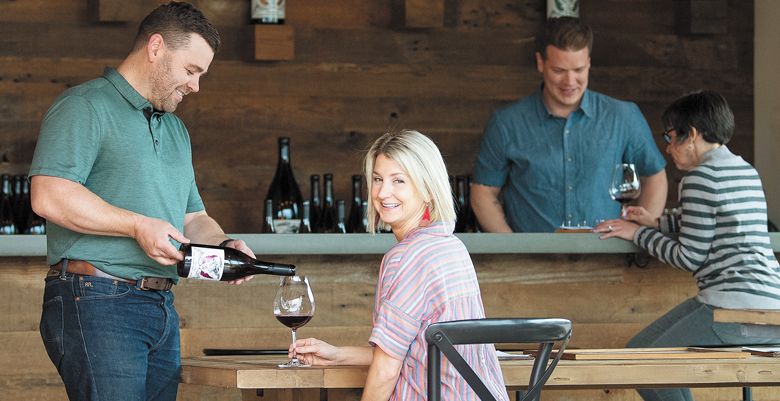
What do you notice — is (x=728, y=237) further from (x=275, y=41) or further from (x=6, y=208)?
(x=6, y=208)

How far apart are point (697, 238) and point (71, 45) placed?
225 centimetres

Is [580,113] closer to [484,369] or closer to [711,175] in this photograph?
[711,175]

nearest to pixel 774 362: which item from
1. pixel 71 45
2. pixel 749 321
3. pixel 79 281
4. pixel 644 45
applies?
pixel 749 321

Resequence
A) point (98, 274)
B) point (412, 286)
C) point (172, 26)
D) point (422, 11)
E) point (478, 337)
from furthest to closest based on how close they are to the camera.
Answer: point (422, 11)
point (172, 26)
point (98, 274)
point (412, 286)
point (478, 337)

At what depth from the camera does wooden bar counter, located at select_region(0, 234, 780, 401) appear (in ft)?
9.11

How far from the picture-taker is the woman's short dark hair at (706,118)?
282 cm

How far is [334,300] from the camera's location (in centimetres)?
295

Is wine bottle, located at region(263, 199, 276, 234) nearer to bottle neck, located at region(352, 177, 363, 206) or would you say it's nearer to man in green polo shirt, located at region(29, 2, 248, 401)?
bottle neck, located at region(352, 177, 363, 206)

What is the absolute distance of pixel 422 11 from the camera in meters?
3.98

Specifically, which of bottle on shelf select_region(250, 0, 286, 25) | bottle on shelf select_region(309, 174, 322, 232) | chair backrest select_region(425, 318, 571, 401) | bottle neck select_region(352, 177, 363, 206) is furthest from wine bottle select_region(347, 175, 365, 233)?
chair backrest select_region(425, 318, 571, 401)

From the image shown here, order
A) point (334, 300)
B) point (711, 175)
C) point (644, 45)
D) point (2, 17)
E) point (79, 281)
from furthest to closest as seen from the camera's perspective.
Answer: point (644, 45)
point (2, 17)
point (334, 300)
point (711, 175)
point (79, 281)

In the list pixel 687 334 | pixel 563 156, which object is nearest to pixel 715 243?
pixel 687 334

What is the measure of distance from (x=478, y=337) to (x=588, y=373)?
1.24 ft

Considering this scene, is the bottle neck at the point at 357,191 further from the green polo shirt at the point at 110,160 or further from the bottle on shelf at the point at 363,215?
the green polo shirt at the point at 110,160
